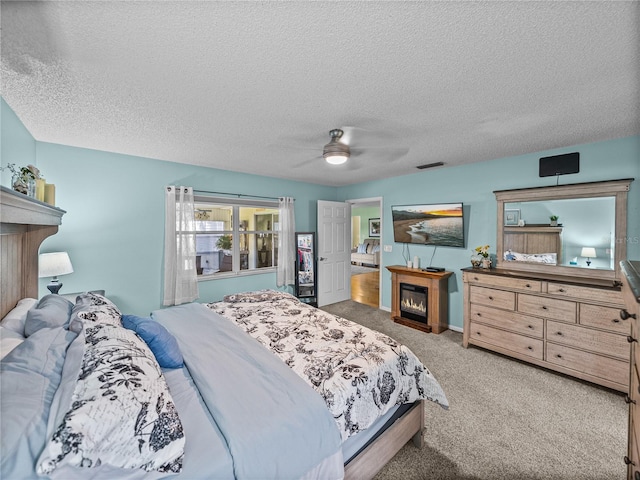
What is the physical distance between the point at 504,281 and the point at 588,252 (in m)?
0.93

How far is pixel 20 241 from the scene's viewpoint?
1.91 m

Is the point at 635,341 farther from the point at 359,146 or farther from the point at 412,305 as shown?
the point at 412,305

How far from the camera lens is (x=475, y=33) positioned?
4.13 ft

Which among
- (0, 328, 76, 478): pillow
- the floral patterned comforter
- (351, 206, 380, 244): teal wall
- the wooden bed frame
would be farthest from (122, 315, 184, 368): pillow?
(351, 206, 380, 244): teal wall

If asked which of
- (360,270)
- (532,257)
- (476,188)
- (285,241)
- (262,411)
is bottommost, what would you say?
(360,270)

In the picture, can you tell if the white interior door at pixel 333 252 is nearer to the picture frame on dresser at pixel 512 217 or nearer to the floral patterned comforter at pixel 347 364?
the floral patterned comforter at pixel 347 364

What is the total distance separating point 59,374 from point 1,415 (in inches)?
12.9

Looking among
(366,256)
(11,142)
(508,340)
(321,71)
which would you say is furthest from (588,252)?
(366,256)

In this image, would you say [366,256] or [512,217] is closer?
[512,217]

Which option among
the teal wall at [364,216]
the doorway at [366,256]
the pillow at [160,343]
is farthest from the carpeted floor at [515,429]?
the teal wall at [364,216]

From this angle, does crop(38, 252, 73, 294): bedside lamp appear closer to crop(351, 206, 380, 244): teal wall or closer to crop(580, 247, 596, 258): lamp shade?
crop(580, 247, 596, 258): lamp shade

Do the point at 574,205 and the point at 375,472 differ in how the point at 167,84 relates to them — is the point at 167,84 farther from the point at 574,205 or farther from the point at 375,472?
the point at 574,205

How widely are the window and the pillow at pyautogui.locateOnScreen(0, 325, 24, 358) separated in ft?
8.85

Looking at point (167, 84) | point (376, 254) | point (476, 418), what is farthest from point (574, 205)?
point (376, 254)
